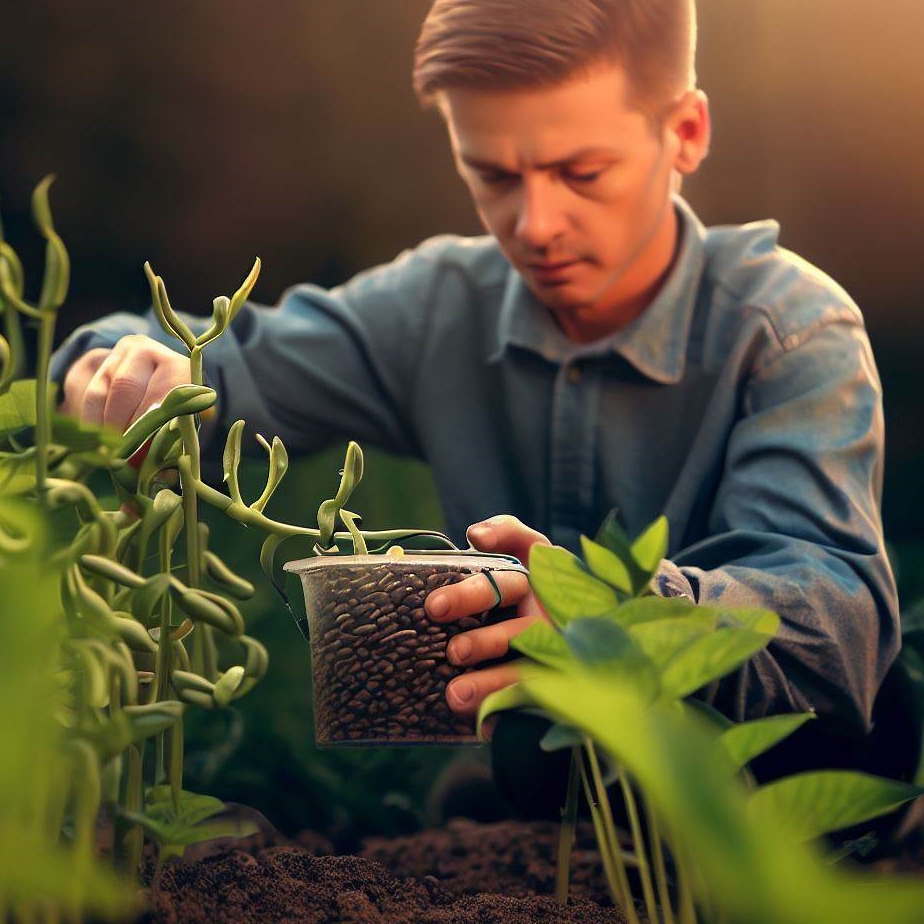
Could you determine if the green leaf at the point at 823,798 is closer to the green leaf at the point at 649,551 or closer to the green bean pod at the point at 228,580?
the green leaf at the point at 649,551

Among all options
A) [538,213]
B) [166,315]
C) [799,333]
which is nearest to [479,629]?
[166,315]

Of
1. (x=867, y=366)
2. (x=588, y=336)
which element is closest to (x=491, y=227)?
(x=588, y=336)

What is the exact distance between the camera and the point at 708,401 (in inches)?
51.0

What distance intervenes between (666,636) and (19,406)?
1.00 ft

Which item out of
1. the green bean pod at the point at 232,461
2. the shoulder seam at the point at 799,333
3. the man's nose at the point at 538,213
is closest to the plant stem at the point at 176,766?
the green bean pod at the point at 232,461

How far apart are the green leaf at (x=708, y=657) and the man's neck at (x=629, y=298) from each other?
3.20 ft

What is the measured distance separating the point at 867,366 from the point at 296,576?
80 centimetres

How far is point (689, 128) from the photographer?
49.8 inches

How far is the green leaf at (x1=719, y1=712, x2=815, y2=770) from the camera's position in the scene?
399mm

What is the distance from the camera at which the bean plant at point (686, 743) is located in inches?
9.6

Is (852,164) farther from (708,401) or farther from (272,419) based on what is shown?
(272,419)

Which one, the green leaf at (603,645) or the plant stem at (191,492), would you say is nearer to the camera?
the green leaf at (603,645)

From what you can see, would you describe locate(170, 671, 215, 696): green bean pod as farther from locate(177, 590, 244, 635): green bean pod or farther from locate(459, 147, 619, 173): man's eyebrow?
locate(459, 147, 619, 173): man's eyebrow

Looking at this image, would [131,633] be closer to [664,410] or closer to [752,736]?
[752,736]
